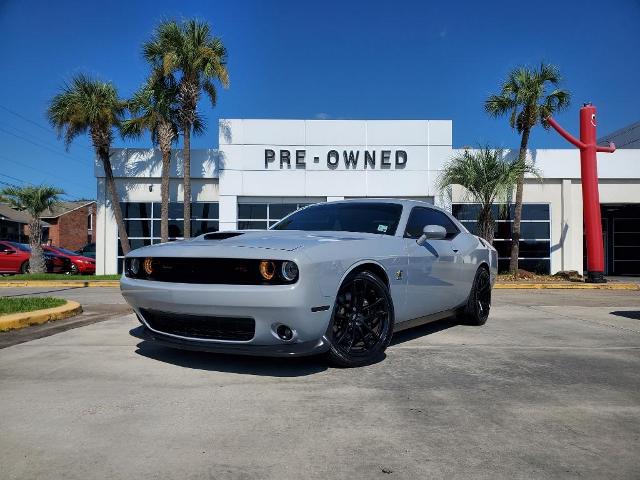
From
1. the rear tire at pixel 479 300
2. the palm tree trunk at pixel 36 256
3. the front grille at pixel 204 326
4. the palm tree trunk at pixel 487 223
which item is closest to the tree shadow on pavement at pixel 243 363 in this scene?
the front grille at pixel 204 326

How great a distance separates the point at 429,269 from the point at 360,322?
3.82 feet

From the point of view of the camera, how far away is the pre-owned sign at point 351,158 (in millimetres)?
18500

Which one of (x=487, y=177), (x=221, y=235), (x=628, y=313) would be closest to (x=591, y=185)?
(x=487, y=177)

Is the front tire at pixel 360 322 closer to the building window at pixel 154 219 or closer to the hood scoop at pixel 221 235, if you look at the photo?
the hood scoop at pixel 221 235

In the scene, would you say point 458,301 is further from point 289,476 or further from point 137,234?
point 137,234

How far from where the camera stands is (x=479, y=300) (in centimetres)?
593

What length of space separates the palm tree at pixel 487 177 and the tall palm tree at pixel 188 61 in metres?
8.09

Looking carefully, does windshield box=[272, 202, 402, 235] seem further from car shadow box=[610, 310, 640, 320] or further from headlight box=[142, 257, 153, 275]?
car shadow box=[610, 310, 640, 320]

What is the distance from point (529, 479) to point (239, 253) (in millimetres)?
2116

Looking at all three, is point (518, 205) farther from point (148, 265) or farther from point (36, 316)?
point (148, 265)

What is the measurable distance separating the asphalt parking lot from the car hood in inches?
34.0

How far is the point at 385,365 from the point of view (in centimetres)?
387

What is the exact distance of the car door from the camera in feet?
14.5

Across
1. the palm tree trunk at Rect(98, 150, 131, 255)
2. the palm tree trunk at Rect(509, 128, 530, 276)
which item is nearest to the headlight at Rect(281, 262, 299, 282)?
the palm tree trunk at Rect(509, 128, 530, 276)
